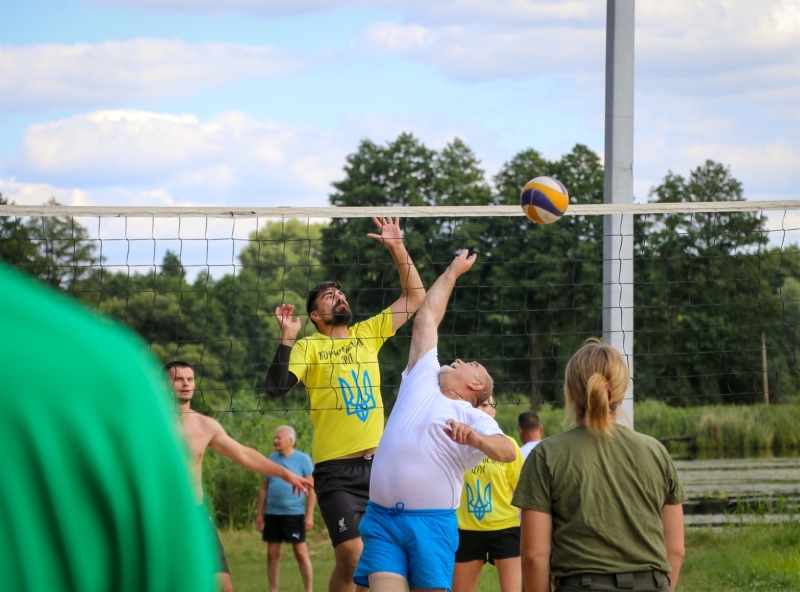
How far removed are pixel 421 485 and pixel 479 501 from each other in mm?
2177

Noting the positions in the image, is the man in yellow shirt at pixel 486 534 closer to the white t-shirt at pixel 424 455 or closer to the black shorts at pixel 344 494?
the black shorts at pixel 344 494

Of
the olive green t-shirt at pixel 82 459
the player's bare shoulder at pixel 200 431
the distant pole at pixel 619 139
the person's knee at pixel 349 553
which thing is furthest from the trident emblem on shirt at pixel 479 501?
the olive green t-shirt at pixel 82 459

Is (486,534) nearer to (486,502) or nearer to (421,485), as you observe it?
(486,502)

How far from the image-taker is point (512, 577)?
692 cm

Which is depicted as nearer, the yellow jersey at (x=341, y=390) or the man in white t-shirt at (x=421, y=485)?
the man in white t-shirt at (x=421, y=485)

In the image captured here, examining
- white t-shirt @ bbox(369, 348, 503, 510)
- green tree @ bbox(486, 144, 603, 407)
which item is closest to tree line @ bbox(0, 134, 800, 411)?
green tree @ bbox(486, 144, 603, 407)

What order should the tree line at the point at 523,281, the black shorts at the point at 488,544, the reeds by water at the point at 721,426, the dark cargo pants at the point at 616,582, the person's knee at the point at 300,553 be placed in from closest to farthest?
the dark cargo pants at the point at 616,582 → the black shorts at the point at 488,544 → the person's knee at the point at 300,553 → the reeds by water at the point at 721,426 → the tree line at the point at 523,281

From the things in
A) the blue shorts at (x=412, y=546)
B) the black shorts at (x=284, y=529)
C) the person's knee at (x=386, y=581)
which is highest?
the blue shorts at (x=412, y=546)

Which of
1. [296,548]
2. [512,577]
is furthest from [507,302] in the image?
[512,577]

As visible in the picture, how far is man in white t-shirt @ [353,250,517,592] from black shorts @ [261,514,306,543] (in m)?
5.26

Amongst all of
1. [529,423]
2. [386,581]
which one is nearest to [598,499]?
[386,581]

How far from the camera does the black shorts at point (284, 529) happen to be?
10062mm

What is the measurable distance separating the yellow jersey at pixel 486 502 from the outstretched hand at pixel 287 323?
1742 mm

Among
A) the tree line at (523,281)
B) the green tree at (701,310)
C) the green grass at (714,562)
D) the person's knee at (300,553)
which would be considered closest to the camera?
the green grass at (714,562)
